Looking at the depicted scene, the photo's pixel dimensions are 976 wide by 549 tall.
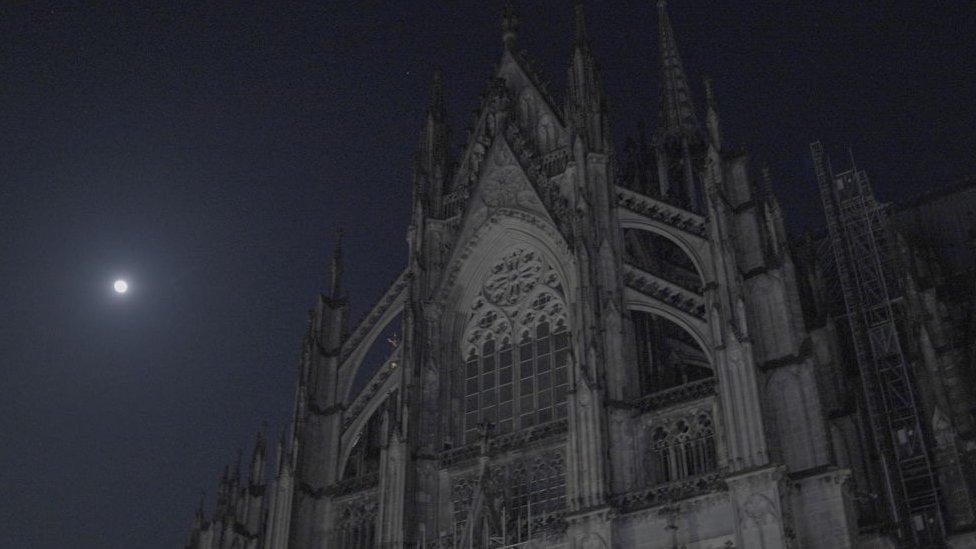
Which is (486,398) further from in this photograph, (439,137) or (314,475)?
(439,137)

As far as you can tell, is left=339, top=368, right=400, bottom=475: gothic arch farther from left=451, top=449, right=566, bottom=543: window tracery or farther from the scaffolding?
the scaffolding

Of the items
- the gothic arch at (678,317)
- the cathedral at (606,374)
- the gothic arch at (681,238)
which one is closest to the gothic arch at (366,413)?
the cathedral at (606,374)

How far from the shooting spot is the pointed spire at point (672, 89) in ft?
175

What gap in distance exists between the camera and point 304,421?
126 ft

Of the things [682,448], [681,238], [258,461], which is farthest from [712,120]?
[258,461]

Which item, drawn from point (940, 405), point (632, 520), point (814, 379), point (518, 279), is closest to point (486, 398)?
point (518, 279)

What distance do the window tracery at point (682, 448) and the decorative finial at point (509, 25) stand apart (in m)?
18.4

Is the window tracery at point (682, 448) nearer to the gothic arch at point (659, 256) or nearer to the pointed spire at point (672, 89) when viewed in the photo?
the gothic arch at point (659, 256)

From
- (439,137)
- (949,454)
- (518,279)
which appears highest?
(439,137)

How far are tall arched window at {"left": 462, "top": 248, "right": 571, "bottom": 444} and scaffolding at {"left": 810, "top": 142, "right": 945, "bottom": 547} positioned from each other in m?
10.1

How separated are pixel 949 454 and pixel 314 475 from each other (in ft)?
62.0

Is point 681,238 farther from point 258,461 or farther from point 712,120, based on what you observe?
point 258,461

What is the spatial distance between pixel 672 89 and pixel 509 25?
42.5 ft

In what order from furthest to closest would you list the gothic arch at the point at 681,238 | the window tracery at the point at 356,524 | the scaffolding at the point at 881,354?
the scaffolding at the point at 881,354 → the window tracery at the point at 356,524 → the gothic arch at the point at 681,238
